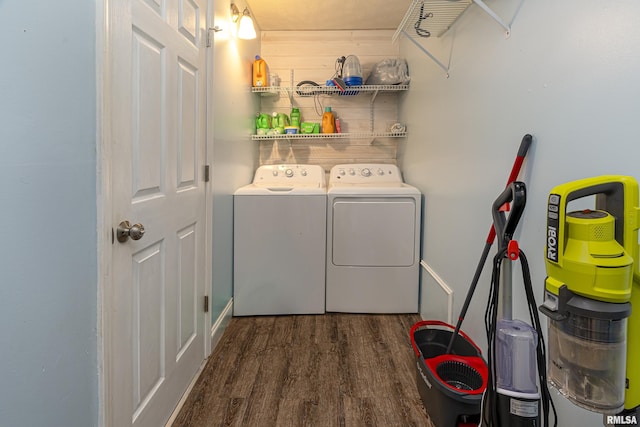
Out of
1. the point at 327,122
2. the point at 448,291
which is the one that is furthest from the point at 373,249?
the point at 327,122

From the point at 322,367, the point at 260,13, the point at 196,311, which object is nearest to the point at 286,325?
the point at 322,367

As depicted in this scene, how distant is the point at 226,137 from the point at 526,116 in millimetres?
1672

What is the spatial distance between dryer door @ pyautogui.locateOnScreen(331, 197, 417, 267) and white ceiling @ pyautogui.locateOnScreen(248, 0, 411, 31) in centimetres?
154

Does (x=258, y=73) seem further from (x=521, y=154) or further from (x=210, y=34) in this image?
(x=521, y=154)

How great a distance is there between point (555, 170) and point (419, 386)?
1113 mm

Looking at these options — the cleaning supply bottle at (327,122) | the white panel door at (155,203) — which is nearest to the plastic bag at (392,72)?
the cleaning supply bottle at (327,122)

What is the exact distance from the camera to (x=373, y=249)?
8.54ft

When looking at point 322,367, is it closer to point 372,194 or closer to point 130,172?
point 372,194

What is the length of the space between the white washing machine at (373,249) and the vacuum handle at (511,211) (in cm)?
152

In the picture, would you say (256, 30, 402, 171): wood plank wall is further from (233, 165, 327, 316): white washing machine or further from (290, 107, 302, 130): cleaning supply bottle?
(233, 165, 327, 316): white washing machine

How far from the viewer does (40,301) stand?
0.82 meters

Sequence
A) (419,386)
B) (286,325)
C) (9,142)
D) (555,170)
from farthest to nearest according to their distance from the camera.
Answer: (286,325), (419,386), (555,170), (9,142)
